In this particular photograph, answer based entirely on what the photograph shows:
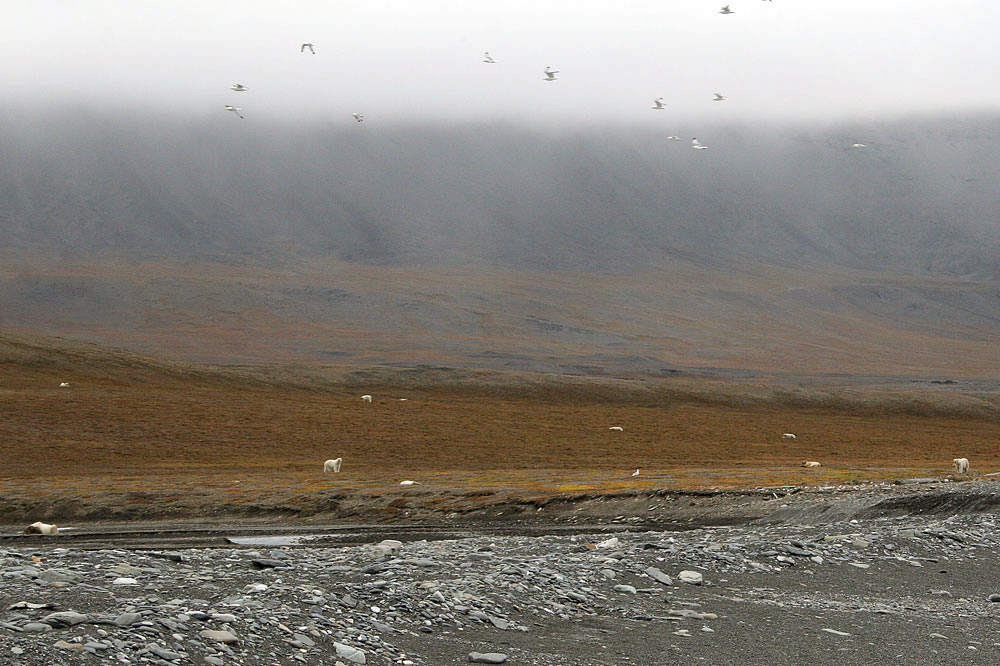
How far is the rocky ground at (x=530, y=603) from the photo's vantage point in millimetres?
9414

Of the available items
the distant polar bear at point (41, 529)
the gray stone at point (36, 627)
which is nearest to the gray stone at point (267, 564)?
the gray stone at point (36, 627)

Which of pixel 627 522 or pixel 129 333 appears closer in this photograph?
pixel 627 522

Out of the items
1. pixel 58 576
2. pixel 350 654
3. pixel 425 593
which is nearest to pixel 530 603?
pixel 425 593

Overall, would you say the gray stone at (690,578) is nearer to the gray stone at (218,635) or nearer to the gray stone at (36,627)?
the gray stone at (218,635)

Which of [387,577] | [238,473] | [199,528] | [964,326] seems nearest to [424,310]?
[964,326]

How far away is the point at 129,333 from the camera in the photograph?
136 meters

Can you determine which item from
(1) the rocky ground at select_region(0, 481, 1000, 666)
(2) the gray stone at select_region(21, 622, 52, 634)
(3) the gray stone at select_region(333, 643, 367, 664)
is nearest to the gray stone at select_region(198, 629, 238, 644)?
(1) the rocky ground at select_region(0, 481, 1000, 666)

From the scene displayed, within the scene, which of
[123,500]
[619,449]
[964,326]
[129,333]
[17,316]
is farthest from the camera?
[964,326]

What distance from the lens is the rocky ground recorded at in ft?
30.9

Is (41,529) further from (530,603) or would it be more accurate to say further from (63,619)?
(63,619)

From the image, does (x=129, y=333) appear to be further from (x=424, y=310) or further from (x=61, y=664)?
(x=61, y=664)

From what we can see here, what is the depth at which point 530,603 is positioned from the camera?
11711mm

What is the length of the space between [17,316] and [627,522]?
141 meters

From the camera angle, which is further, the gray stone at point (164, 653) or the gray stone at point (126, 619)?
the gray stone at point (126, 619)
